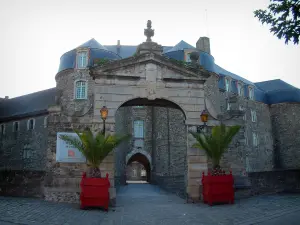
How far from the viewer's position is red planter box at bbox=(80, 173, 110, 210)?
7.87 meters

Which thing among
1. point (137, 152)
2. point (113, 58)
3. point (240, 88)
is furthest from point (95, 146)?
point (240, 88)

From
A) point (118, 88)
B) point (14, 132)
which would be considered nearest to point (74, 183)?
point (118, 88)

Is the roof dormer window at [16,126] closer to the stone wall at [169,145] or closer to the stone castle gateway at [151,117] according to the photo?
the stone castle gateway at [151,117]

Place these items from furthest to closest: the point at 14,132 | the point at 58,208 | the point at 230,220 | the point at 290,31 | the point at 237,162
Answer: the point at 14,132 < the point at 237,162 < the point at 58,208 < the point at 230,220 < the point at 290,31

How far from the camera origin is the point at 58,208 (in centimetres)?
778

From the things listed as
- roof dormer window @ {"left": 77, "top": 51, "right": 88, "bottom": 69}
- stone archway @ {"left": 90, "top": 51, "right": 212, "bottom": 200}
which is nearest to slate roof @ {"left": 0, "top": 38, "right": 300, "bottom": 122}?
roof dormer window @ {"left": 77, "top": 51, "right": 88, "bottom": 69}

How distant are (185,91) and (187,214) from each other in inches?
188

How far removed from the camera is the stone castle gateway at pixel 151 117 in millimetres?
9797

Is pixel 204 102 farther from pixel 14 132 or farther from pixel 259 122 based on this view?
pixel 14 132

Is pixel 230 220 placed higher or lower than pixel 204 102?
lower

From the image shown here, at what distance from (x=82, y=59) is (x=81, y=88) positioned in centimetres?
252

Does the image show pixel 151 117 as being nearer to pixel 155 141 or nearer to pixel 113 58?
pixel 155 141

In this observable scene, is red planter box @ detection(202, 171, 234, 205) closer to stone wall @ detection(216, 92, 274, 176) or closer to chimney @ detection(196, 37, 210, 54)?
stone wall @ detection(216, 92, 274, 176)

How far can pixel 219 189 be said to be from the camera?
869 cm
